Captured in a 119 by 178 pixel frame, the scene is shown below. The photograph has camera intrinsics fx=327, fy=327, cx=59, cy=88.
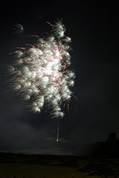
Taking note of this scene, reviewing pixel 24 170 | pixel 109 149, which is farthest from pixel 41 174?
pixel 109 149

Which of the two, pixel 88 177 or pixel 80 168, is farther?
pixel 80 168

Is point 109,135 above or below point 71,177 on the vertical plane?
above

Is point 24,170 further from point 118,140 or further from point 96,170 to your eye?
point 118,140

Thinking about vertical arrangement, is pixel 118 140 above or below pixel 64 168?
above

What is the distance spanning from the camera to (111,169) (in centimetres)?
7025

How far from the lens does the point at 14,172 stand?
61656 millimetres

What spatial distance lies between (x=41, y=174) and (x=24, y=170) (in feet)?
14.3

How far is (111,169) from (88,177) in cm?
1059

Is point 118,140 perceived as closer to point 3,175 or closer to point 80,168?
point 80,168

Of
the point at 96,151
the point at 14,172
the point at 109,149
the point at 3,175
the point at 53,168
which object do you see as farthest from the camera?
the point at 96,151

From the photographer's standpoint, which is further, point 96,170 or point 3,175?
point 96,170

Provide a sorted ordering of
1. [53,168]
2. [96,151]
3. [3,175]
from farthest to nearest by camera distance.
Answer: [96,151] < [53,168] < [3,175]

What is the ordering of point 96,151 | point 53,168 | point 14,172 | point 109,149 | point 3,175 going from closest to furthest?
point 3,175, point 14,172, point 53,168, point 109,149, point 96,151

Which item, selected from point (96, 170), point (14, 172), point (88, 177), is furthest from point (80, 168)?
point (14, 172)
